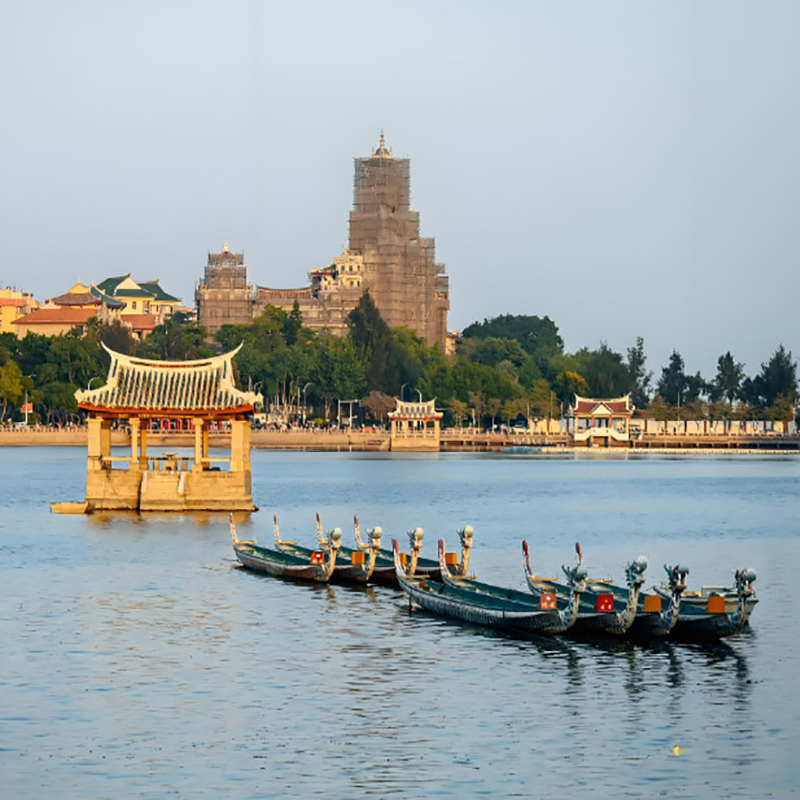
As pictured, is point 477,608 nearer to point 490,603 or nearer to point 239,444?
point 490,603

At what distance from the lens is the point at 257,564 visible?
6150cm

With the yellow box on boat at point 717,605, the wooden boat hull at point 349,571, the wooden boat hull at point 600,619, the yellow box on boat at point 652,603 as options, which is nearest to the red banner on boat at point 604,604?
the wooden boat hull at point 600,619

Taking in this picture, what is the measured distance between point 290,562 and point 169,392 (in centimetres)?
2225

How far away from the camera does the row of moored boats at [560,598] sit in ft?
140

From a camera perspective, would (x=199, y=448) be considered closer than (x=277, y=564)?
No

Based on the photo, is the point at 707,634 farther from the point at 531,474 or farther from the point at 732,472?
the point at 732,472

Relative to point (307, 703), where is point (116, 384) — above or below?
above

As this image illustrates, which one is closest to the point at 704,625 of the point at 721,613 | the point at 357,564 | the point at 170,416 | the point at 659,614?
the point at 721,613

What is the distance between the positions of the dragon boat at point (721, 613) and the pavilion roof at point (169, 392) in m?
38.6

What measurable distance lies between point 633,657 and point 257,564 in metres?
23.1

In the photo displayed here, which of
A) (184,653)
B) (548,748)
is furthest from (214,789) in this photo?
(184,653)

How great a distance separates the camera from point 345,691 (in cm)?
3753

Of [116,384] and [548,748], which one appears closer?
[548,748]

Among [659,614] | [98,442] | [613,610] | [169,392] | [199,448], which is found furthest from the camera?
[199,448]
